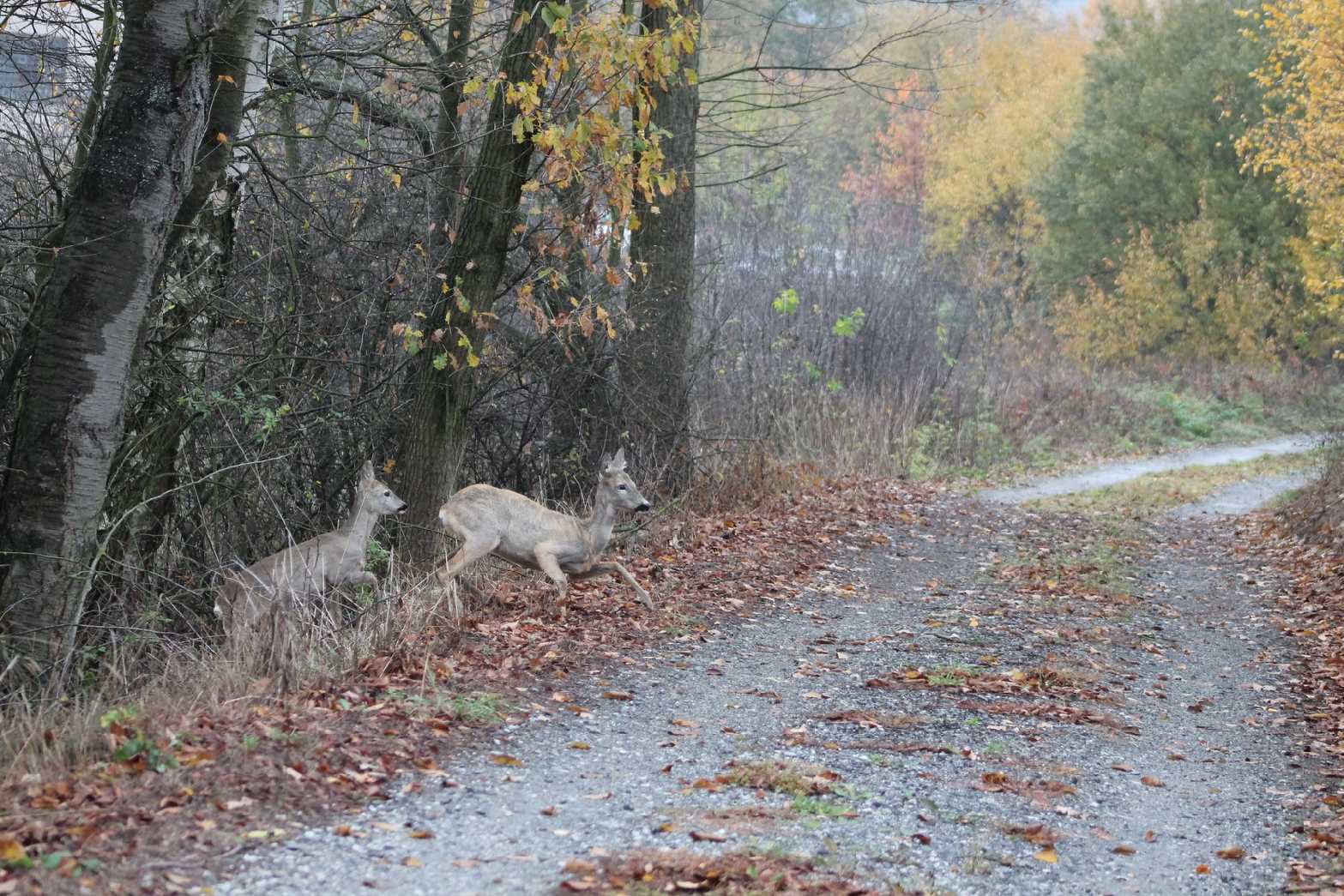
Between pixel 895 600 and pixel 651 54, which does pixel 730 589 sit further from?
pixel 651 54

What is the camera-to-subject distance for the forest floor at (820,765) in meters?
5.14

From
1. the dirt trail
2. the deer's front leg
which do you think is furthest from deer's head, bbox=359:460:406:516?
the dirt trail

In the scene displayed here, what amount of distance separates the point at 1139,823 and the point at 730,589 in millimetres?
5224

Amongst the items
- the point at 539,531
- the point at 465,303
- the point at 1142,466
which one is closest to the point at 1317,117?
the point at 1142,466

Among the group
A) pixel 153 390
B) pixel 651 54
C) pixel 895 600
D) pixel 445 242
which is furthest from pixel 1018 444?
pixel 153 390

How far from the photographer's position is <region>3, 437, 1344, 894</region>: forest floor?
5145 mm

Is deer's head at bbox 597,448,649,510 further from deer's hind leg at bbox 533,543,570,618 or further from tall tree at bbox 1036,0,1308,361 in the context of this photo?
tall tree at bbox 1036,0,1308,361

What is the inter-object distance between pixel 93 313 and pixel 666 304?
7.87 metres

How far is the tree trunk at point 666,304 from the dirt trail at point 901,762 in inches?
112

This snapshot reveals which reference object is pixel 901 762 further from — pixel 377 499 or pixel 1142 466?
pixel 1142 466

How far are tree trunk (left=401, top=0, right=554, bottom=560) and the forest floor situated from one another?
153 cm

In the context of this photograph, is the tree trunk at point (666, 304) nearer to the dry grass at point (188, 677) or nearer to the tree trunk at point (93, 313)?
the dry grass at point (188, 677)

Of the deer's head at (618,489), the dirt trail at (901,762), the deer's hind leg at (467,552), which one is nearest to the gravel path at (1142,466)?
the dirt trail at (901,762)

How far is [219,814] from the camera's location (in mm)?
5234
